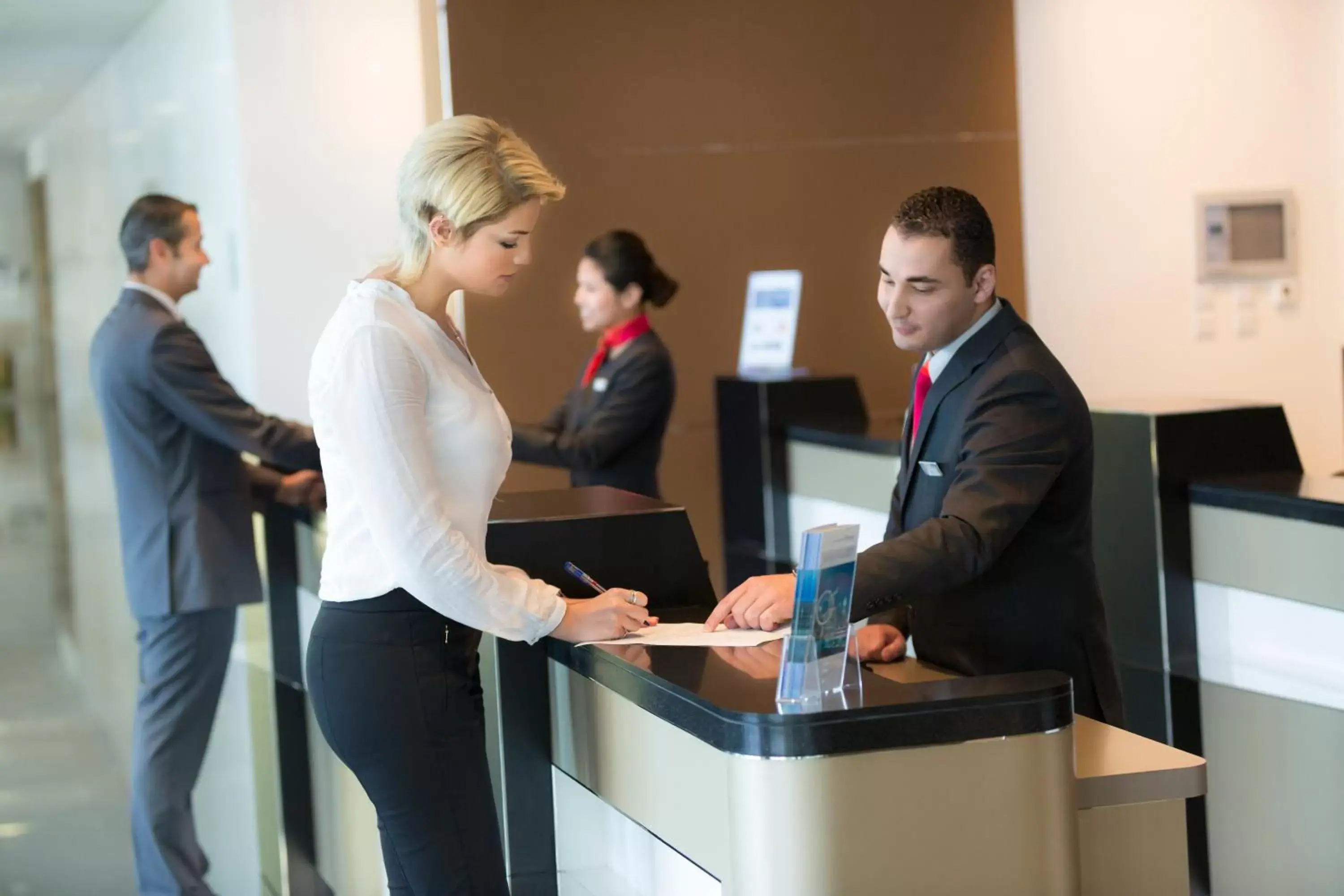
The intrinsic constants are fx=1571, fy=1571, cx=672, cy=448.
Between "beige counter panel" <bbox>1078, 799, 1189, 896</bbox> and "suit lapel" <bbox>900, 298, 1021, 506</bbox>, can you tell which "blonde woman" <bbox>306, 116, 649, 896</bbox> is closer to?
"suit lapel" <bbox>900, 298, 1021, 506</bbox>

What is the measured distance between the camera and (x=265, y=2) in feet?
16.8

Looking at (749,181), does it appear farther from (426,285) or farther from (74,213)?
(426,285)

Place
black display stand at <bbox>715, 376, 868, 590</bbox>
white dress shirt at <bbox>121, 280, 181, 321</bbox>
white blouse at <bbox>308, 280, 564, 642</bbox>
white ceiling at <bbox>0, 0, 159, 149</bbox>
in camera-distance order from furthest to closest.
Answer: black display stand at <bbox>715, 376, 868, 590</bbox> < white ceiling at <bbox>0, 0, 159, 149</bbox> < white dress shirt at <bbox>121, 280, 181, 321</bbox> < white blouse at <bbox>308, 280, 564, 642</bbox>

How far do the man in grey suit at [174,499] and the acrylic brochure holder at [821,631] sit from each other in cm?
242

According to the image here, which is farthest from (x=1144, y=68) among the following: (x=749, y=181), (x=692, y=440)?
(x=692, y=440)

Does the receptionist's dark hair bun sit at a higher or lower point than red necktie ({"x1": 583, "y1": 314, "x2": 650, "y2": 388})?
higher

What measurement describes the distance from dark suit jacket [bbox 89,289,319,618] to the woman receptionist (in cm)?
80

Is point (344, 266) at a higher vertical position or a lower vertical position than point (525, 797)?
higher

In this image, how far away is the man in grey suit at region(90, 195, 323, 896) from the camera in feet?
13.2

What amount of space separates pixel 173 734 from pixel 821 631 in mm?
2799

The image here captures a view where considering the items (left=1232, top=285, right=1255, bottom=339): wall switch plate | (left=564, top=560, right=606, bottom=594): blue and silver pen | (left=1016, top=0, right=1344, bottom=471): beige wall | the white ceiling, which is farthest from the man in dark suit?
(left=1232, top=285, right=1255, bottom=339): wall switch plate

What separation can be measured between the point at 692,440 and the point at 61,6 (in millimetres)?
3022

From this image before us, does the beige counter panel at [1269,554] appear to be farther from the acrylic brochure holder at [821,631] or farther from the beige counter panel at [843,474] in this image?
the acrylic brochure holder at [821,631]

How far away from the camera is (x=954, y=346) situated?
244cm
